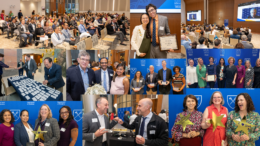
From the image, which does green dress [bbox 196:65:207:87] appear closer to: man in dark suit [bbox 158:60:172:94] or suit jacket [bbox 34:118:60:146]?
man in dark suit [bbox 158:60:172:94]

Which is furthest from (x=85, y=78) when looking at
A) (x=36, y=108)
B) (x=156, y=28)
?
(x=156, y=28)

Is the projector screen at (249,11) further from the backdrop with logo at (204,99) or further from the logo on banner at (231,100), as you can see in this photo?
the logo on banner at (231,100)

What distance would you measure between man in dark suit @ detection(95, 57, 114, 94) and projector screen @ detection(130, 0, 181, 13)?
3.86 feet

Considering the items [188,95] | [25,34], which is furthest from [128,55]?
[25,34]

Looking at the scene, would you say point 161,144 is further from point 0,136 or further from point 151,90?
point 0,136

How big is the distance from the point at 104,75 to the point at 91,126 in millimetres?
784

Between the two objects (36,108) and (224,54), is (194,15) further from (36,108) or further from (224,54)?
(36,108)

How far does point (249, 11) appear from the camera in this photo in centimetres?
1978

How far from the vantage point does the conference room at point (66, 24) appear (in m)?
9.63

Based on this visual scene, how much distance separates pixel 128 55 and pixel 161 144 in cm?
145

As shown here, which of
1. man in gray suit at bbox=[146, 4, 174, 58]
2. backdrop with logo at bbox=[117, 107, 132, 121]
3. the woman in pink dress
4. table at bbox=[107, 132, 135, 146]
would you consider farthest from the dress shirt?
the woman in pink dress

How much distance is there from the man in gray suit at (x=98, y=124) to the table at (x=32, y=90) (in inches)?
25.4

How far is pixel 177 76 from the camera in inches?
157

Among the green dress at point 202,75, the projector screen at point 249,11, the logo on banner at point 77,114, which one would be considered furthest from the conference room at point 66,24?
the projector screen at point 249,11
